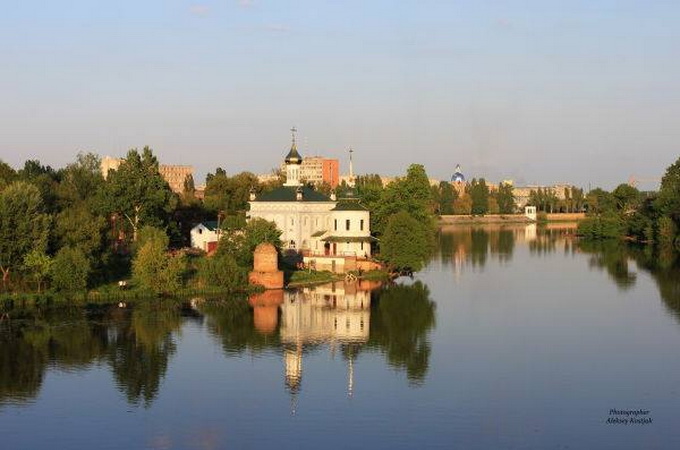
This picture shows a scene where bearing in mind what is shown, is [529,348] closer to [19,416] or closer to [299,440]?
[299,440]

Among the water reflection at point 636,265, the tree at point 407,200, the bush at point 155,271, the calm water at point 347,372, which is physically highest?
the tree at point 407,200

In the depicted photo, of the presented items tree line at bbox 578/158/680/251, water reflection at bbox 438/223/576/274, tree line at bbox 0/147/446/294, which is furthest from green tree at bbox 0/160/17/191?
tree line at bbox 578/158/680/251

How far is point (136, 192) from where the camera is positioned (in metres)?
52.2

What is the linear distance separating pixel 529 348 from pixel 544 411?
7.87 m

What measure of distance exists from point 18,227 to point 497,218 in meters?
103

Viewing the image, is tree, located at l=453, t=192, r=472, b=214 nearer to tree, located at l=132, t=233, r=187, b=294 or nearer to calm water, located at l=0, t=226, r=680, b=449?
calm water, located at l=0, t=226, r=680, b=449

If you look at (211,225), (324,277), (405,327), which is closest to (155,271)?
(324,277)

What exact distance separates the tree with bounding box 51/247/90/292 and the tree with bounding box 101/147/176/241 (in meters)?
14.6

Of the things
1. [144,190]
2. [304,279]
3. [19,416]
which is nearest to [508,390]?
[19,416]

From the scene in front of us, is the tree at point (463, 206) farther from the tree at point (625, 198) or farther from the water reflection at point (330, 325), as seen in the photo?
the water reflection at point (330, 325)

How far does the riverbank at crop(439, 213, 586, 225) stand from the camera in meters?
126

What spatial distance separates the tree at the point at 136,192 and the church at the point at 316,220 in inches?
214

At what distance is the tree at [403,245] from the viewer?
48406 mm

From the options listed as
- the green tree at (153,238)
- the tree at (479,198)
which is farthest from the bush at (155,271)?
the tree at (479,198)
